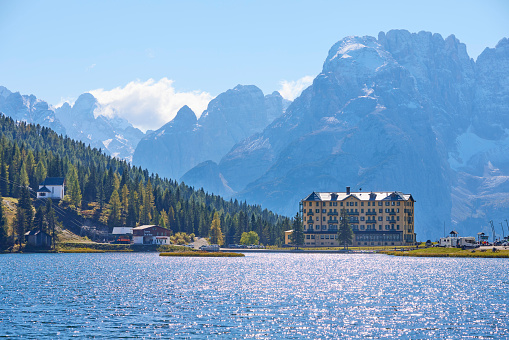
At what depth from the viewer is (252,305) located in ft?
280

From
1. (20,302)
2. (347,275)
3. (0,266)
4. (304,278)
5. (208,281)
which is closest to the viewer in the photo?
(20,302)

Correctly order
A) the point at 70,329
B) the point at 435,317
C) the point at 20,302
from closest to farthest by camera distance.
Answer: the point at 70,329
the point at 435,317
the point at 20,302

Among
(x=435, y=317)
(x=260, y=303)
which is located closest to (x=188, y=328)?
(x=260, y=303)

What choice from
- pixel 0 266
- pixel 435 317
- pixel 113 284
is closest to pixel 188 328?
pixel 435 317

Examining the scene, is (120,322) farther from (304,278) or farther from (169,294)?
(304,278)

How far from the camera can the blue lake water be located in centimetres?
6762

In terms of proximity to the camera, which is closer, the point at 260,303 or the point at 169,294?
the point at 260,303

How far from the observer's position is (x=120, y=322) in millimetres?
71812

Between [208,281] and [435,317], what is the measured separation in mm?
51158

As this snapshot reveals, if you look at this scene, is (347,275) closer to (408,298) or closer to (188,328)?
(408,298)

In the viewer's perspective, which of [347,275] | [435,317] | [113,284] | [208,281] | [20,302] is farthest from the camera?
[347,275]

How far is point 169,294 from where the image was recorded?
96.7 meters

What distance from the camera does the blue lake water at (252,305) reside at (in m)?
67.6

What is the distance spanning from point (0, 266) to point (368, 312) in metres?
103
